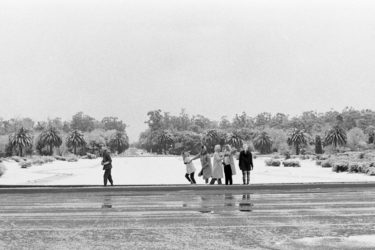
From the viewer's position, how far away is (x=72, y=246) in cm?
752

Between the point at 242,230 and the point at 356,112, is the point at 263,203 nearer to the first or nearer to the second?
the point at 242,230

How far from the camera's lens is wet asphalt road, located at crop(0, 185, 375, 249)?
7.67m

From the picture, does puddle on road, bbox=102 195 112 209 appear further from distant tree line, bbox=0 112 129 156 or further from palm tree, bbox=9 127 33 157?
palm tree, bbox=9 127 33 157

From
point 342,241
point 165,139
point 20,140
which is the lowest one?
point 342,241

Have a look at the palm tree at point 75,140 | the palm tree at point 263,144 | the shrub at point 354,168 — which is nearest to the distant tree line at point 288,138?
the palm tree at point 263,144

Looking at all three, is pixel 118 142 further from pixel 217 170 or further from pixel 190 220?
pixel 190 220

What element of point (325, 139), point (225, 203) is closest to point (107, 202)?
point (225, 203)

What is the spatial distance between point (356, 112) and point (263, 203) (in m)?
192

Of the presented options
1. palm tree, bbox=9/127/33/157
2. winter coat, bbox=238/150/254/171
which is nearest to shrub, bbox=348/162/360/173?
winter coat, bbox=238/150/254/171

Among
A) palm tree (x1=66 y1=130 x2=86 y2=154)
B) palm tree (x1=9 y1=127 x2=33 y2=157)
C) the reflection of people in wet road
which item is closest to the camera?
the reflection of people in wet road

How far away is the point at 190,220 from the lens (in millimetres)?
9820

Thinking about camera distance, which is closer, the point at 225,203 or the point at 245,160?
the point at 225,203

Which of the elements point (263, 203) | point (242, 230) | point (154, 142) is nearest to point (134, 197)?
point (263, 203)

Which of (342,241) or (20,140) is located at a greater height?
(20,140)
